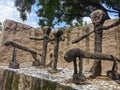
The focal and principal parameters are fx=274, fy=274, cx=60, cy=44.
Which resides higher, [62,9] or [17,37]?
[62,9]

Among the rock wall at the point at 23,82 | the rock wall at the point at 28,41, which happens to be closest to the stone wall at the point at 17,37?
the rock wall at the point at 28,41

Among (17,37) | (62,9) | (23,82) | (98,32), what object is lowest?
(23,82)

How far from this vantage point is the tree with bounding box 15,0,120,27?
1262cm

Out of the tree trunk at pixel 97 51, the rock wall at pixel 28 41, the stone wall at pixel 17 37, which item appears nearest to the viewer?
the tree trunk at pixel 97 51

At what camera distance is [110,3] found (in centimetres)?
1162

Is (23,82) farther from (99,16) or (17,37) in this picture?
(17,37)

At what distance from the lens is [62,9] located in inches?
559

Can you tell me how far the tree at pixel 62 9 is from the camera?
41.4ft

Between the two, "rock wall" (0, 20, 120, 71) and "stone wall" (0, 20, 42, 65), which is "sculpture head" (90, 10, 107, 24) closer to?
"rock wall" (0, 20, 120, 71)

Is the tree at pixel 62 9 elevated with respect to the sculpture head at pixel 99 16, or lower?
elevated

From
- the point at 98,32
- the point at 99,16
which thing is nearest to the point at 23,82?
the point at 98,32

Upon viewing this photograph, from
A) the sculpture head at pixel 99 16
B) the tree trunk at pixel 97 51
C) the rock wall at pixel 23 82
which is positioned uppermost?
the sculpture head at pixel 99 16

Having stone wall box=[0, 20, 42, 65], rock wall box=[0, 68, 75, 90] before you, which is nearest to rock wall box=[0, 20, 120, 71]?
stone wall box=[0, 20, 42, 65]

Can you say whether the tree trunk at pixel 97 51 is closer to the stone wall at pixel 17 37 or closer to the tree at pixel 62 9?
the stone wall at pixel 17 37
